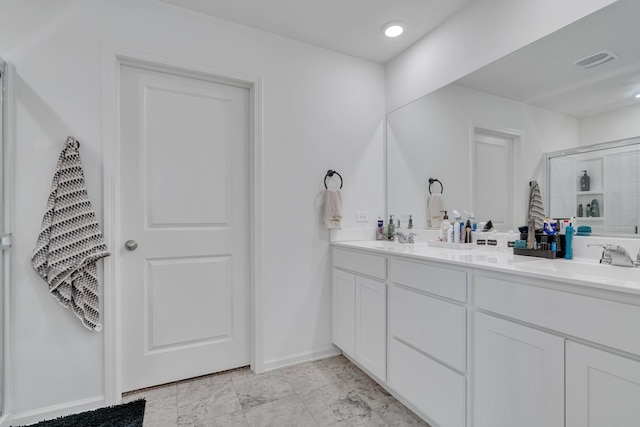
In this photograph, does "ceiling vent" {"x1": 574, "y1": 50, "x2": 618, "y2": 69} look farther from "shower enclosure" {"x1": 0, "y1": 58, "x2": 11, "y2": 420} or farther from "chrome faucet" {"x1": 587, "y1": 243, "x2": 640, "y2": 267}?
"shower enclosure" {"x1": 0, "y1": 58, "x2": 11, "y2": 420}

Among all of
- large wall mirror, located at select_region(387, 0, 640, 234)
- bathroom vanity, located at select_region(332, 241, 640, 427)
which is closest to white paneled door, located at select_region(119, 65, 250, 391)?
bathroom vanity, located at select_region(332, 241, 640, 427)

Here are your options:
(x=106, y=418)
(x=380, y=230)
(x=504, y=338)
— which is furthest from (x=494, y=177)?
(x=106, y=418)

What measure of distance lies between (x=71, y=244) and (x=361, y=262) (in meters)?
1.67

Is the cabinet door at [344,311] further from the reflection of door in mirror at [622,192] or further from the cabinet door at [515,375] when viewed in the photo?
the reflection of door in mirror at [622,192]

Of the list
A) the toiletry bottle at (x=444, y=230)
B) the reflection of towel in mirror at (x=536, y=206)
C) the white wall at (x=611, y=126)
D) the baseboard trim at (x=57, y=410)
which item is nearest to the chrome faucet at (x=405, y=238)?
the toiletry bottle at (x=444, y=230)

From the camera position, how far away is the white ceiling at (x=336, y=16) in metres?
1.96

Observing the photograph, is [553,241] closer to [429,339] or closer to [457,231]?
[457,231]

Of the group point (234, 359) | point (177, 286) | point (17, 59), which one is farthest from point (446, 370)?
point (17, 59)

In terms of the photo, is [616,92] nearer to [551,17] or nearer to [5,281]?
[551,17]

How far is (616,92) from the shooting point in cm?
140

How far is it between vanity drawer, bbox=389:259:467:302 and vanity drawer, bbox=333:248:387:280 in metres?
0.08

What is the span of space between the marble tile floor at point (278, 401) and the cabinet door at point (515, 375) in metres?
0.55

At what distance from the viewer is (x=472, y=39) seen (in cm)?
196

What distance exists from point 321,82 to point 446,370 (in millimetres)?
2115
